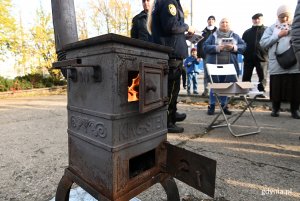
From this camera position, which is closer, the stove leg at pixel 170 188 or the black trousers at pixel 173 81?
the stove leg at pixel 170 188

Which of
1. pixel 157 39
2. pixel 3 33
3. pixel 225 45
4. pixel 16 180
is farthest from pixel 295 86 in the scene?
pixel 3 33

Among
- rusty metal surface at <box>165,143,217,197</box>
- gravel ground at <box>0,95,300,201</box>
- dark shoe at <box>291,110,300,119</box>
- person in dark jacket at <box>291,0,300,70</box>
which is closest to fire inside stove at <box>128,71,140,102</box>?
rusty metal surface at <box>165,143,217,197</box>

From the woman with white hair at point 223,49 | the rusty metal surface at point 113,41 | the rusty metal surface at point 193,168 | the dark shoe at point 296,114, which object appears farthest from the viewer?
the woman with white hair at point 223,49

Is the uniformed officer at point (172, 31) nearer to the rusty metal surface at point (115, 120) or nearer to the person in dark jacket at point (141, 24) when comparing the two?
the person in dark jacket at point (141, 24)

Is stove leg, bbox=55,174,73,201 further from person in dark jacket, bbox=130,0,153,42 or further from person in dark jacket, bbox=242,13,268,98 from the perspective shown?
person in dark jacket, bbox=242,13,268,98

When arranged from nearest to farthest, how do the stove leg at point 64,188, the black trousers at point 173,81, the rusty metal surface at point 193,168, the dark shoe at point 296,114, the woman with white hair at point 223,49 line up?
1. the rusty metal surface at point 193,168
2. the stove leg at point 64,188
3. the black trousers at point 173,81
4. the dark shoe at point 296,114
5. the woman with white hair at point 223,49

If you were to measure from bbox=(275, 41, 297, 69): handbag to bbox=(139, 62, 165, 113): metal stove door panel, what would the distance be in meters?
3.05

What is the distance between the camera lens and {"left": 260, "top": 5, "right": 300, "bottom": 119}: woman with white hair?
353 centimetres

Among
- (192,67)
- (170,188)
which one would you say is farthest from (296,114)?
(192,67)

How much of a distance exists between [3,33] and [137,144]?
11140 mm

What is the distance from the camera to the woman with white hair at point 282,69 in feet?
11.6

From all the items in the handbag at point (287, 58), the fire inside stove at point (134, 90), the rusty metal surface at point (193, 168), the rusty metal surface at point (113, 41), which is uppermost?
the handbag at point (287, 58)

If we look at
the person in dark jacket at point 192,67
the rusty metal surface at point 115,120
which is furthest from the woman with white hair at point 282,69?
the person in dark jacket at point 192,67

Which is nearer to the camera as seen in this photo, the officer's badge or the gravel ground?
the gravel ground
